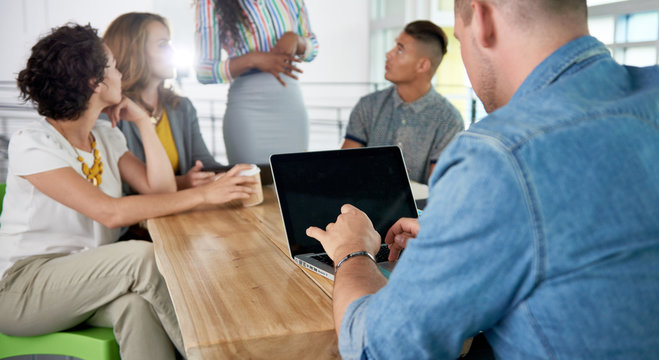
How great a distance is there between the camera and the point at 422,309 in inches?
24.4

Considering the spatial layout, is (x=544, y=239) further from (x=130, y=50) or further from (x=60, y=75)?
(x=130, y=50)

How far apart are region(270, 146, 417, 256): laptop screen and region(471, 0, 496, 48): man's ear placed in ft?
1.86

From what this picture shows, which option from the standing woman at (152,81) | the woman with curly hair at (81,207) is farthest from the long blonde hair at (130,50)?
the woman with curly hair at (81,207)

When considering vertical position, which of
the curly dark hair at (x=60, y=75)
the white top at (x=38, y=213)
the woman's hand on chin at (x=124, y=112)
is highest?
the curly dark hair at (x=60, y=75)

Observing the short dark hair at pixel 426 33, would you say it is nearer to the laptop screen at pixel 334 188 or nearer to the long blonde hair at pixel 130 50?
the long blonde hair at pixel 130 50

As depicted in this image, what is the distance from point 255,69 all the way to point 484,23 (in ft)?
6.02

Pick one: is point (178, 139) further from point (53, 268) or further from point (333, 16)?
point (333, 16)

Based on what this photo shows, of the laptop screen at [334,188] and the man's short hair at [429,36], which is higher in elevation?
the man's short hair at [429,36]

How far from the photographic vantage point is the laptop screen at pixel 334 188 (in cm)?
120

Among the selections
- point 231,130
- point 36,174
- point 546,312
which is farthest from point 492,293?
point 231,130

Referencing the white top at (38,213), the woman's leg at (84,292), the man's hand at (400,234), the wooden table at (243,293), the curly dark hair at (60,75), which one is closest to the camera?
the wooden table at (243,293)

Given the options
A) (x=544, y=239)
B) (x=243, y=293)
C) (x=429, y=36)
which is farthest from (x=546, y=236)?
(x=429, y=36)

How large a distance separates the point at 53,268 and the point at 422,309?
116 centimetres

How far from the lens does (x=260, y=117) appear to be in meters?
2.45
